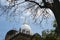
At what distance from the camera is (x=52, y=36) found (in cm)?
1585

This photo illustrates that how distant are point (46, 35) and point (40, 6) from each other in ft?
6.92

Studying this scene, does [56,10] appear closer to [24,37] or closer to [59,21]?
[59,21]

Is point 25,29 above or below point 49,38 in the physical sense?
below

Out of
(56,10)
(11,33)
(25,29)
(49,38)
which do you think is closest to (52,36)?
(49,38)

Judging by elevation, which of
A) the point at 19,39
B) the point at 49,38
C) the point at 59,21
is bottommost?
the point at 19,39

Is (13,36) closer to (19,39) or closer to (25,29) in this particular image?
(19,39)

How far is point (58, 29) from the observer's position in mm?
15609

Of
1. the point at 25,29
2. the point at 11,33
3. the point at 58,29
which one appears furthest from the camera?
the point at 25,29

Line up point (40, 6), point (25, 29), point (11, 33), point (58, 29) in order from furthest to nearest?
1. point (25, 29)
2. point (11, 33)
3. point (40, 6)
4. point (58, 29)

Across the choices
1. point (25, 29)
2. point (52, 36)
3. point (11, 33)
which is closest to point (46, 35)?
point (52, 36)

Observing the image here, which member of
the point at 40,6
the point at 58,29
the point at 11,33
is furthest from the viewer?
the point at 11,33

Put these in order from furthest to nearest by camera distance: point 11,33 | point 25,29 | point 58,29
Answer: point 25,29 < point 11,33 < point 58,29

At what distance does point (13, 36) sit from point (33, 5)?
1067 inches

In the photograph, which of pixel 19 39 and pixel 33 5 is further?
pixel 19 39
